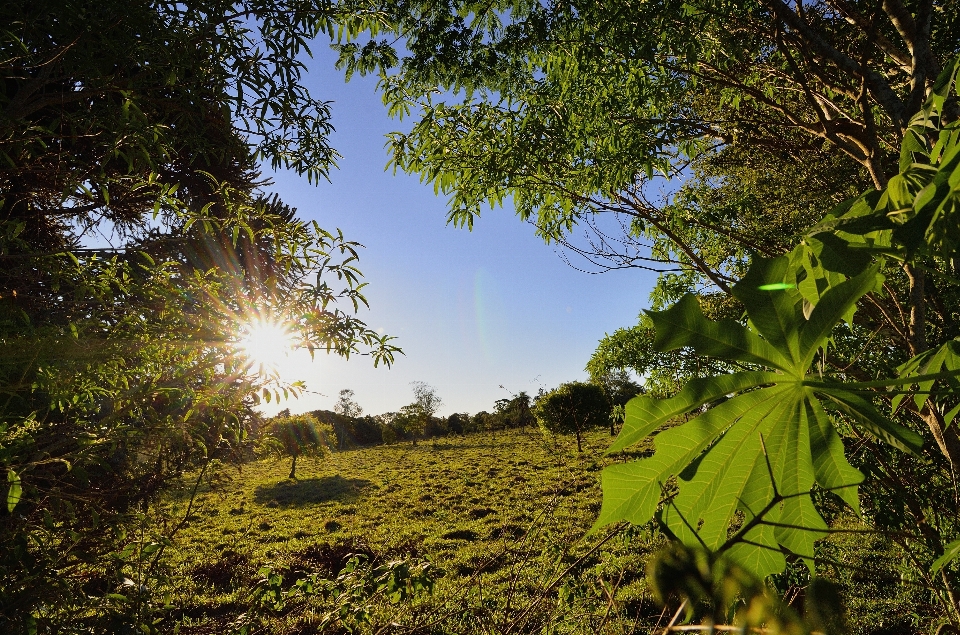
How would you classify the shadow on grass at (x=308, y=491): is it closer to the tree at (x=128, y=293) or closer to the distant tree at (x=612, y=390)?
the distant tree at (x=612, y=390)

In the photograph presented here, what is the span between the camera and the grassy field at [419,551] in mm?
2338

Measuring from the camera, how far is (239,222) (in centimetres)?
221

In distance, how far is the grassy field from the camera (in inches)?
92.0

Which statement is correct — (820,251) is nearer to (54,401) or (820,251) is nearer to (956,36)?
(54,401)

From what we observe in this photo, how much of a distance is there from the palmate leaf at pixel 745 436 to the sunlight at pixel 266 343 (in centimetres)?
212

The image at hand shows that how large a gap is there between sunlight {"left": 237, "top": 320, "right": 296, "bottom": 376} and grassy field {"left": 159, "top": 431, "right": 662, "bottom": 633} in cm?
77

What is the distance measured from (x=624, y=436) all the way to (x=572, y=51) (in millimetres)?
2629

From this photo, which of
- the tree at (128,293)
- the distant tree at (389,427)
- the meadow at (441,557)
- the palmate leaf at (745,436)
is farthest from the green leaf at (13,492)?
the distant tree at (389,427)

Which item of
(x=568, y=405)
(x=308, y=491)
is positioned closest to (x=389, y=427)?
(x=308, y=491)

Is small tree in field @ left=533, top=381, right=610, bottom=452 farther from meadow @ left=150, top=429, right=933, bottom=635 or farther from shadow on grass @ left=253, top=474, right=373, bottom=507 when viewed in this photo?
shadow on grass @ left=253, top=474, right=373, bottom=507

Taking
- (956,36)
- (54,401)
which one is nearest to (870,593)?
(956,36)

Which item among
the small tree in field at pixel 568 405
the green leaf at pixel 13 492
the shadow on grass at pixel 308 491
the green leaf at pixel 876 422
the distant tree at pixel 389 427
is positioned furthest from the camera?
the distant tree at pixel 389 427

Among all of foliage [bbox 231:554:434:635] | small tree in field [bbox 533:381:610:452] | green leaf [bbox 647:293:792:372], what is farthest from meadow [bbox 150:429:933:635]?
small tree in field [bbox 533:381:610:452]

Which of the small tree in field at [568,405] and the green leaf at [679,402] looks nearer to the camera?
the green leaf at [679,402]
